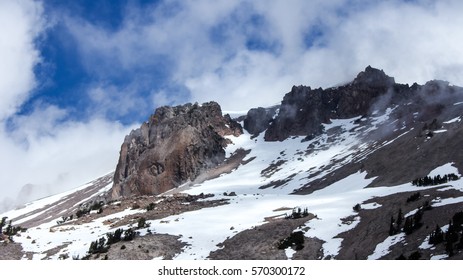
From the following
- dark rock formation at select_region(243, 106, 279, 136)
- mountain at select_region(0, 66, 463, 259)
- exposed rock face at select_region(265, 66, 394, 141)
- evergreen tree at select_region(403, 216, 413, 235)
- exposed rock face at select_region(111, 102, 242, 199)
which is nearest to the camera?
evergreen tree at select_region(403, 216, 413, 235)

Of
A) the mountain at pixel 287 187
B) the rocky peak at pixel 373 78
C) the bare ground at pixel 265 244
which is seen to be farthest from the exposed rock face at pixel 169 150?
the bare ground at pixel 265 244

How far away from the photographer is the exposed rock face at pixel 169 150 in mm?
131625

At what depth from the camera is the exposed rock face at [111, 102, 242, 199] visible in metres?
132

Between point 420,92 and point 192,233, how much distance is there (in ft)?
356

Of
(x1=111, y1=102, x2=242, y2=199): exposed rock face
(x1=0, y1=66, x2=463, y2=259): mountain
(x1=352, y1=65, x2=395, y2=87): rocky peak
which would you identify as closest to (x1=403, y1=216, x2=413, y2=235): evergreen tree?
(x1=0, y1=66, x2=463, y2=259): mountain

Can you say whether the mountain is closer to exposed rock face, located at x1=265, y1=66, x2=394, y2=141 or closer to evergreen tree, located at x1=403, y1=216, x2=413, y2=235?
evergreen tree, located at x1=403, y1=216, x2=413, y2=235

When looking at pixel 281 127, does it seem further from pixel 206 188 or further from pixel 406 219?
pixel 406 219

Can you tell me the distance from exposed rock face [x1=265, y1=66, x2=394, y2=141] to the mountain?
462 millimetres

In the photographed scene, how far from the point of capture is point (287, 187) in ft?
306

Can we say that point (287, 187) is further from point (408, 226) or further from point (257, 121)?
point (257, 121)

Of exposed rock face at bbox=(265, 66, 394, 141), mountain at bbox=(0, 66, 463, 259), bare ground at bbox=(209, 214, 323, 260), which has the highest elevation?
exposed rock face at bbox=(265, 66, 394, 141)

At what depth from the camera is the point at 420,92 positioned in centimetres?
13388

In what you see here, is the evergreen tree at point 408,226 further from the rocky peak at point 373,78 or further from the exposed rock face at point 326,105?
the rocky peak at point 373,78
